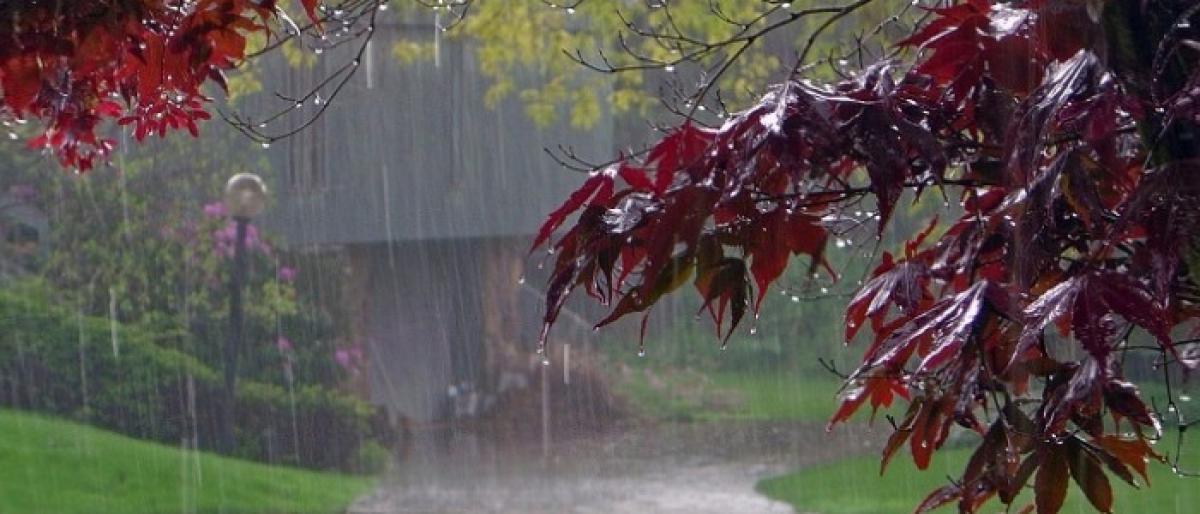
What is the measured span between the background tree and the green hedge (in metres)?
9.17

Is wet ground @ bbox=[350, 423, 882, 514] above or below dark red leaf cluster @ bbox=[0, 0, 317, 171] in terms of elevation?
below

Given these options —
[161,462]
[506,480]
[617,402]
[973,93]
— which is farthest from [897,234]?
[973,93]

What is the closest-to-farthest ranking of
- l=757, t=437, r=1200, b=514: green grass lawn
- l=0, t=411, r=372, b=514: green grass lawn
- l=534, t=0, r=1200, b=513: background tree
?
l=534, t=0, r=1200, b=513: background tree
l=757, t=437, r=1200, b=514: green grass lawn
l=0, t=411, r=372, b=514: green grass lawn

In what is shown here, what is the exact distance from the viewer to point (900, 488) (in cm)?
994

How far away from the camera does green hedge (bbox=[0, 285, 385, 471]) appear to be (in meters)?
10.9

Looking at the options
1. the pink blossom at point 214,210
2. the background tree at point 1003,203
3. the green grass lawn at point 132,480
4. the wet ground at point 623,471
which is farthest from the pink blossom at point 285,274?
the background tree at point 1003,203

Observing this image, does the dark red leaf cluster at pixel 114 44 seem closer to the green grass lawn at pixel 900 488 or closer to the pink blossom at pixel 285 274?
the green grass lawn at pixel 900 488

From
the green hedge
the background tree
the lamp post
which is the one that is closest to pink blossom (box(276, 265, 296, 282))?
the lamp post

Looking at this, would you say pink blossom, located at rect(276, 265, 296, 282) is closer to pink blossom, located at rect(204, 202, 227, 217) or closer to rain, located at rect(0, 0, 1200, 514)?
rain, located at rect(0, 0, 1200, 514)

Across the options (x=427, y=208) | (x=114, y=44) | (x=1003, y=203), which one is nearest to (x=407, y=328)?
(x=427, y=208)

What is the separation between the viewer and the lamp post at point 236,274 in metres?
9.98

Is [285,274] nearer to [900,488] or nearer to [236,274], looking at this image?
[236,274]

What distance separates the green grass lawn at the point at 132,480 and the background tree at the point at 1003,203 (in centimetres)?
746

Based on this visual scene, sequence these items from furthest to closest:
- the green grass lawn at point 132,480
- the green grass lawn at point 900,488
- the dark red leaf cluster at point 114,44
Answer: the green grass lawn at point 132,480 → the green grass lawn at point 900,488 → the dark red leaf cluster at point 114,44
